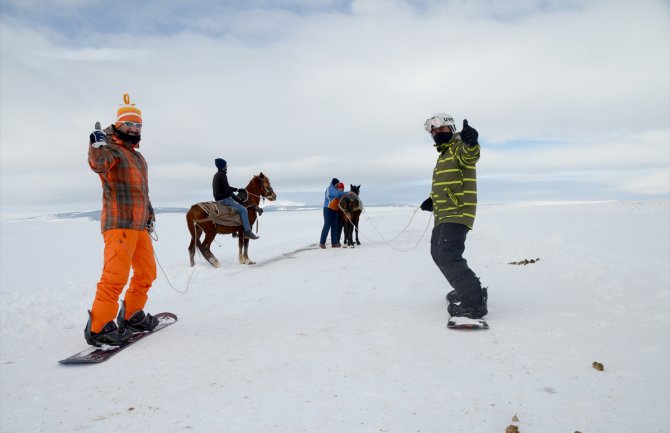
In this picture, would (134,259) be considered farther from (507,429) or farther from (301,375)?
(507,429)

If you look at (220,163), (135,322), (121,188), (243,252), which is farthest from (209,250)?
(121,188)

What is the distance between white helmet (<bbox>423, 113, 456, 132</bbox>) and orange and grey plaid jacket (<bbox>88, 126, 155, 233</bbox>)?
10.7ft

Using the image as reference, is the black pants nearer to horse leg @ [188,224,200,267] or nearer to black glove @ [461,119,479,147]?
black glove @ [461,119,479,147]

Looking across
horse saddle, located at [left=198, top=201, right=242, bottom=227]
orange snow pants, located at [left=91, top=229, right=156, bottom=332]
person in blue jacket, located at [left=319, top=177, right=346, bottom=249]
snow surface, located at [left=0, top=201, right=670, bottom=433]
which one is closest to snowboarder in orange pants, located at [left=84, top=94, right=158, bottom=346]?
orange snow pants, located at [left=91, top=229, right=156, bottom=332]

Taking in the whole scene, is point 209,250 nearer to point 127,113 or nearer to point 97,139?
point 127,113

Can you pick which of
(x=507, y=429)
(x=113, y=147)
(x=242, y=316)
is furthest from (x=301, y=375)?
(x=113, y=147)

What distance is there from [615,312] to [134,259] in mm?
5260

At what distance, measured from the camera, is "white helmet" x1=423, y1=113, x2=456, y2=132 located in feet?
15.6

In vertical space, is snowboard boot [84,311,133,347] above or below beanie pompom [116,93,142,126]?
below

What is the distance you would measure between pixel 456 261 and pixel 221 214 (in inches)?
276

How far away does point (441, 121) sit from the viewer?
4766 mm

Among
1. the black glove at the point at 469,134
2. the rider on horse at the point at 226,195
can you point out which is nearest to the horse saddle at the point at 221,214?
the rider on horse at the point at 226,195

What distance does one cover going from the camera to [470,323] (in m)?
4.26

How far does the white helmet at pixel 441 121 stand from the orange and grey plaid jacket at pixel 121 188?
3.27 meters
